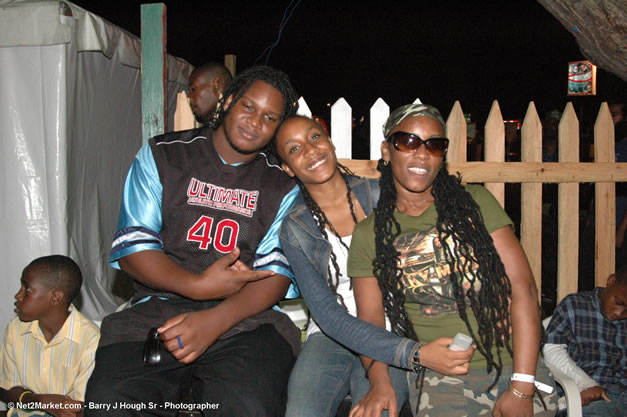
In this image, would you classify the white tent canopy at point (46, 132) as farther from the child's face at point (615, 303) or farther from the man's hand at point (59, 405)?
the child's face at point (615, 303)

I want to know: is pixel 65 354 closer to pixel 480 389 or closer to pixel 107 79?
pixel 480 389

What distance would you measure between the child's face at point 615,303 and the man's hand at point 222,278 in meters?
2.13

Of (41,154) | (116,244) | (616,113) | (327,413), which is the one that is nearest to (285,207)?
(116,244)

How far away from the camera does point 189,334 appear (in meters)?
2.15

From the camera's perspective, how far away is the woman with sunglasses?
199cm

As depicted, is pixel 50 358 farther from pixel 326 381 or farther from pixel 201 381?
pixel 326 381

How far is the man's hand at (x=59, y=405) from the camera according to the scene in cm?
246

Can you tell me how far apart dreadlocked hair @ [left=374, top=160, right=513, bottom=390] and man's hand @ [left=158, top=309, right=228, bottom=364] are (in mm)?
853

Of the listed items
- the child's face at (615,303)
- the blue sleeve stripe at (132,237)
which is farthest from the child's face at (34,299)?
the child's face at (615,303)

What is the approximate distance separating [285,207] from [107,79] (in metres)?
3.02

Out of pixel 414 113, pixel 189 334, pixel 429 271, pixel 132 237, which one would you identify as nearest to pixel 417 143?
pixel 414 113

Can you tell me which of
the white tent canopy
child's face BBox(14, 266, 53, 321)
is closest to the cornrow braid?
child's face BBox(14, 266, 53, 321)

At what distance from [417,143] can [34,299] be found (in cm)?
229

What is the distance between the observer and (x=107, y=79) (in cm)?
461
